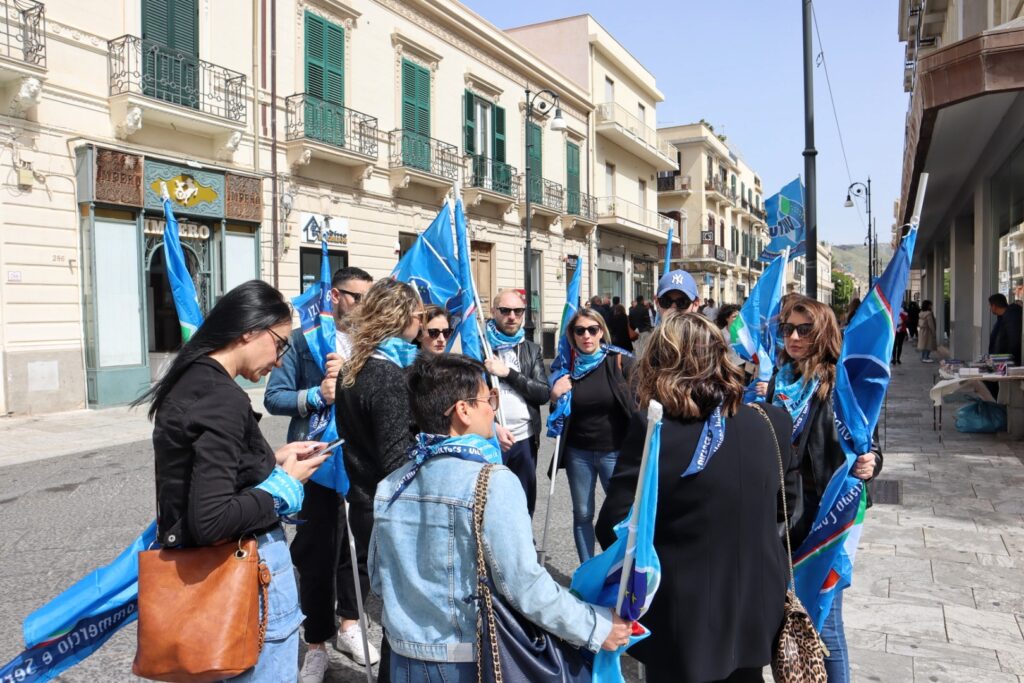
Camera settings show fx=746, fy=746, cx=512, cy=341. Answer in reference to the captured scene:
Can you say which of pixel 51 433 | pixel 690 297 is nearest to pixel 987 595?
pixel 690 297

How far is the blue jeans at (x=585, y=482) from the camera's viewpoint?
4172mm

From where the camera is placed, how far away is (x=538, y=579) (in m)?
1.82

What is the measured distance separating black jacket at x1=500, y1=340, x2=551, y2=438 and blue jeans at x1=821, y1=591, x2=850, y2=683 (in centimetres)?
208

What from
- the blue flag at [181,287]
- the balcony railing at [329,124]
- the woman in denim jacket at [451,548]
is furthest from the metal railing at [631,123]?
the woman in denim jacket at [451,548]

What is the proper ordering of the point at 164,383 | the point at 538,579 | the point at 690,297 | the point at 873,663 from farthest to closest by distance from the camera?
the point at 690,297
the point at 873,663
the point at 164,383
the point at 538,579

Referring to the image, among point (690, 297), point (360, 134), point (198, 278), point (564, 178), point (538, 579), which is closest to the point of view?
point (538, 579)

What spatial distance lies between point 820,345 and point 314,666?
2.58m

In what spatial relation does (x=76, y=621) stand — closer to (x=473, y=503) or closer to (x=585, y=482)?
(x=473, y=503)

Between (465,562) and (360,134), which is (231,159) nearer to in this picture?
(360,134)

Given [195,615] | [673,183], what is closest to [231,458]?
[195,615]

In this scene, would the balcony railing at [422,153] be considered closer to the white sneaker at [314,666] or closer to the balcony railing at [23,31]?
the balcony railing at [23,31]

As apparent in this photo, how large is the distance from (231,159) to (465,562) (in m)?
13.9

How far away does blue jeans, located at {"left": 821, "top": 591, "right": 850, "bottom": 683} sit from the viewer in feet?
8.77

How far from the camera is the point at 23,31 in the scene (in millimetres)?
10789
